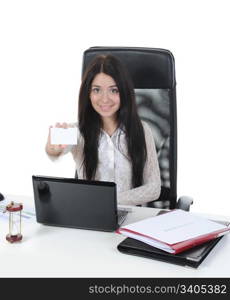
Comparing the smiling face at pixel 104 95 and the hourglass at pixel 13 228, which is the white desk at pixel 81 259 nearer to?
the hourglass at pixel 13 228

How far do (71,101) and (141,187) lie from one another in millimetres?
1375

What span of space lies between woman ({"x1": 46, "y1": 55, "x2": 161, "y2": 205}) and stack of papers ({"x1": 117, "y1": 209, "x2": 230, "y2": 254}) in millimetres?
423

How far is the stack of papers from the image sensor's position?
1.32 metres

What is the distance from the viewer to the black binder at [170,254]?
4.20 ft

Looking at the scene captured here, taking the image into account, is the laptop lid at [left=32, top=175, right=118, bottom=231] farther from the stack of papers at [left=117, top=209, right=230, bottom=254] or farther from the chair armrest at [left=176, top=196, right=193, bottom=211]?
the chair armrest at [left=176, top=196, right=193, bottom=211]

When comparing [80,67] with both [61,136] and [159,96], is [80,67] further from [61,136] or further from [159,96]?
[61,136]

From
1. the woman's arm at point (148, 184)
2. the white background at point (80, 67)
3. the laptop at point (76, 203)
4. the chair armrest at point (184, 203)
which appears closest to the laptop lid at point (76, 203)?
the laptop at point (76, 203)

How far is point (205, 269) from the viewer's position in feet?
4.18

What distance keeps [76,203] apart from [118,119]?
0.64m

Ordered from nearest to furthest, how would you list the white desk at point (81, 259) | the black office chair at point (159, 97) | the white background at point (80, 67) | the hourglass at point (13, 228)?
the white desk at point (81, 259), the hourglass at point (13, 228), the black office chair at point (159, 97), the white background at point (80, 67)

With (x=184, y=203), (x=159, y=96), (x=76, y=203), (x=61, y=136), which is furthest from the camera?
(x=159, y=96)

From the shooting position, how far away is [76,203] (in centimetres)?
A: 152

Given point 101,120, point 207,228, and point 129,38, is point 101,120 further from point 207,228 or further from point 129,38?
point 129,38

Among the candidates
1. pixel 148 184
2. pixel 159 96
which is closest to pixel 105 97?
pixel 159 96
